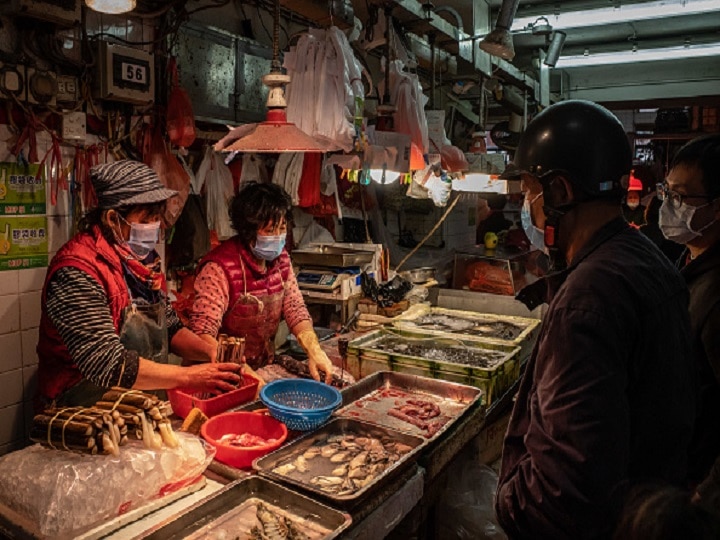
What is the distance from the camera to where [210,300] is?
3551 mm

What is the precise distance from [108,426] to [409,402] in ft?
5.66

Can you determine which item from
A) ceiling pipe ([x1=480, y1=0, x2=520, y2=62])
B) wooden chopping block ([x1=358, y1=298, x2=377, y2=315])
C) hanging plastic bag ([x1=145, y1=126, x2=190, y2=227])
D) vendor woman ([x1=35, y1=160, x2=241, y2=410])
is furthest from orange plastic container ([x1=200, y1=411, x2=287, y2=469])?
ceiling pipe ([x1=480, y1=0, x2=520, y2=62])

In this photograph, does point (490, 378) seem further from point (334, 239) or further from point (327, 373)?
point (334, 239)

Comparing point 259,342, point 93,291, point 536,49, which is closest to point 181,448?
point 93,291

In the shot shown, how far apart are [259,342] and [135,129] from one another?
1.87 metres

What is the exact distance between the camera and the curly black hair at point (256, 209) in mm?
3605

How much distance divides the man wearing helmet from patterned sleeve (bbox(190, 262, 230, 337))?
2.11 m

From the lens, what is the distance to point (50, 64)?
3.82 metres

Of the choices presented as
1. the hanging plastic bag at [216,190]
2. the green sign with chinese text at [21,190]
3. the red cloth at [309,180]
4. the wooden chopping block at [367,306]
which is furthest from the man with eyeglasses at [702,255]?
the green sign with chinese text at [21,190]

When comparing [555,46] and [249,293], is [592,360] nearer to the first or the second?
[249,293]

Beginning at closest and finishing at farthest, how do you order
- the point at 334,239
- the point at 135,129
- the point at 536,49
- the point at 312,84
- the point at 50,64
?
the point at 312,84 → the point at 50,64 → the point at 135,129 → the point at 334,239 → the point at 536,49

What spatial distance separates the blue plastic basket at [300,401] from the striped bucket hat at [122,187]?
1.07 meters

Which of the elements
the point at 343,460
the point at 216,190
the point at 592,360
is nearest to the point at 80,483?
the point at 343,460

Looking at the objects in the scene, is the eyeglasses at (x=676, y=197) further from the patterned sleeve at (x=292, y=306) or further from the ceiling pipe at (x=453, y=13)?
the ceiling pipe at (x=453, y=13)
